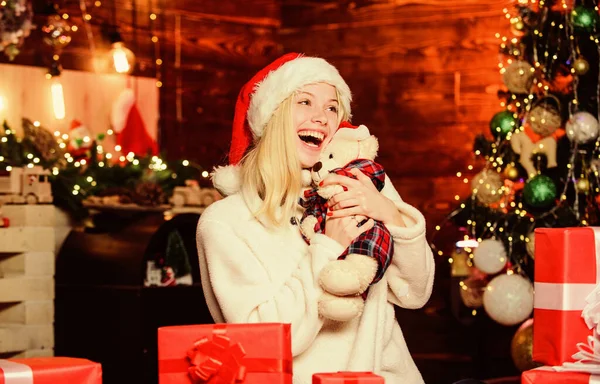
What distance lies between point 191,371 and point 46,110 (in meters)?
3.72

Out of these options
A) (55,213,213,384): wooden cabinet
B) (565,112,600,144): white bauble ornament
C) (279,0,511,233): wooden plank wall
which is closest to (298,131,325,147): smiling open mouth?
(565,112,600,144): white bauble ornament

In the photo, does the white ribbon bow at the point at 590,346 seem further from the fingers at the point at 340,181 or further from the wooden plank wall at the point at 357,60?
the wooden plank wall at the point at 357,60

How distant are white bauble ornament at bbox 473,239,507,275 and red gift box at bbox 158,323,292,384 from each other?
8.49 ft

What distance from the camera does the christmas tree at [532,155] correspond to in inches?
152

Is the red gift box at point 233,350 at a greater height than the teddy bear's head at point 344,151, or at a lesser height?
lesser

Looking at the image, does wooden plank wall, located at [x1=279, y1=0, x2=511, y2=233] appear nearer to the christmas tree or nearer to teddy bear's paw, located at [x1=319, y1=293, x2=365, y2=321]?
the christmas tree

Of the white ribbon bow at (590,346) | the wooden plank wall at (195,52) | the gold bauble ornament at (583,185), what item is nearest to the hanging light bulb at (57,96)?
the wooden plank wall at (195,52)

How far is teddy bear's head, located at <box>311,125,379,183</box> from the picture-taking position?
2271 mm

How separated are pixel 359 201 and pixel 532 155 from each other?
6.73ft

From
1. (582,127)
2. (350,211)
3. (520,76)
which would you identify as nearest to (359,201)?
(350,211)

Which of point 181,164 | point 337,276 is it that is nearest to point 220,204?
point 337,276

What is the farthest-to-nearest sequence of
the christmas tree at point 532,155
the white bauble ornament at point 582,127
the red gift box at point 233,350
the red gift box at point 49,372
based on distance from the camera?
the christmas tree at point 532,155 < the white bauble ornament at point 582,127 < the red gift box at point 233,350 < the red gift box at point 49,372

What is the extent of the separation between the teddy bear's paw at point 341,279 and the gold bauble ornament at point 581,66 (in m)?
2.12

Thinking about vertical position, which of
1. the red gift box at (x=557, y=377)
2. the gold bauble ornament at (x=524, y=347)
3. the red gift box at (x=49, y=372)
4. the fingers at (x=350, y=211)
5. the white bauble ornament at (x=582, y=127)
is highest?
the white bauble ornament at (x=582, y=127)
